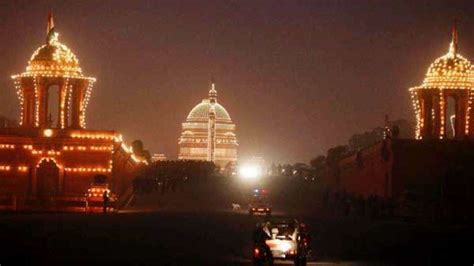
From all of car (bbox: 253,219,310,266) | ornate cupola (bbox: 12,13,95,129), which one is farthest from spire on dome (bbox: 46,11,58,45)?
car (bbox: 253,219,310,266)

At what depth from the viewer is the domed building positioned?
104 meters

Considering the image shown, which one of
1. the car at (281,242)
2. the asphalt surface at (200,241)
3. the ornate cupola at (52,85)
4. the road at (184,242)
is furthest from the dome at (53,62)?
the car at (281,242)

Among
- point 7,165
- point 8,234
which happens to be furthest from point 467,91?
point 8,234

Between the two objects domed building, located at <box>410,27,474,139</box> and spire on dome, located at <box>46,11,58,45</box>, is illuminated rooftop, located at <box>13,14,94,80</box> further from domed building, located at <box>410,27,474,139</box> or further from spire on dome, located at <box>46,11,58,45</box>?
domed building, located at <box>410,27,474,139</box>

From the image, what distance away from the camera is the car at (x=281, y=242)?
1281 inches

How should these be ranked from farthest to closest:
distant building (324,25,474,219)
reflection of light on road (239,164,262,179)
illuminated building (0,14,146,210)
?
reflection of light on road (239,164,262,179), illuminated building (0,14,146,210), distant building (324,25,474,219)

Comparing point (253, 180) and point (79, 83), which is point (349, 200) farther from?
point (253, 180)

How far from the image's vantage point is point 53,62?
9369cm

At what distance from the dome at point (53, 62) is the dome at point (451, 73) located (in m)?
28.7

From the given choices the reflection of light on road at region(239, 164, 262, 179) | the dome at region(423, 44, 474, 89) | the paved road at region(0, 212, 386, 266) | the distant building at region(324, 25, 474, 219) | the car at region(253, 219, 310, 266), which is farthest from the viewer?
the reflection of light on road at region(239, 164, 262, 179)

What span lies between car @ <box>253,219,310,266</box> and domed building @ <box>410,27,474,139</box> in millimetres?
70934

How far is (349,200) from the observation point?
82.3 metres

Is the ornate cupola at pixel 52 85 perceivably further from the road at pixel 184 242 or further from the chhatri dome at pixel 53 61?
the road at pixel 184 242

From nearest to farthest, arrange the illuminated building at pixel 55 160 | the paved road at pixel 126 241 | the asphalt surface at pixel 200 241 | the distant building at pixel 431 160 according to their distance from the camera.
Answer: the paved road at pixel 126 241 → the asphalt surface at pixel 200 241 → the distant building at pixel 431 160 → the illuminated building at pixel 55 160
